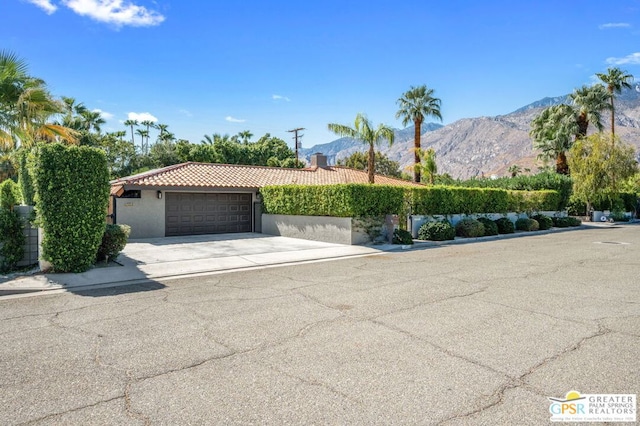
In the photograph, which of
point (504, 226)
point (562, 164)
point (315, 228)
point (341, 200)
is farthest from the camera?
point (562, 164)

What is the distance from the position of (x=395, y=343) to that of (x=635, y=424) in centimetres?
246

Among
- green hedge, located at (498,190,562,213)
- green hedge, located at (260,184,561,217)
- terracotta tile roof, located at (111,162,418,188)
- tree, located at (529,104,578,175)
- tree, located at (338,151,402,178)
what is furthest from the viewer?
tree, located at (338,151,402,178)

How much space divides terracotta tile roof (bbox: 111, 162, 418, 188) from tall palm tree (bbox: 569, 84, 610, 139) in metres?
19.9

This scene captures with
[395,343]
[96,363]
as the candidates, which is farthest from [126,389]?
[395,343]

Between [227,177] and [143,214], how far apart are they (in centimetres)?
528

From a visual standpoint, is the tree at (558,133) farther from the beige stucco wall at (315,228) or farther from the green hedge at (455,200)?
the beige stucco wall at (315,228)

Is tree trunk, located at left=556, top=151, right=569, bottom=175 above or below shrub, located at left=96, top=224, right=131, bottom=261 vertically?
above

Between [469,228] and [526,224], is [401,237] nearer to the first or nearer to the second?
[469,228]

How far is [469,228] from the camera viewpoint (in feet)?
65.1

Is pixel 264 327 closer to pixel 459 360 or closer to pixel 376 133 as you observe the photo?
pixel 459 360

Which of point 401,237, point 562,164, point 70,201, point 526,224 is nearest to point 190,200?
point 401,237

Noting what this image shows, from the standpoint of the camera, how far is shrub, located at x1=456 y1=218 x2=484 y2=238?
1985cm

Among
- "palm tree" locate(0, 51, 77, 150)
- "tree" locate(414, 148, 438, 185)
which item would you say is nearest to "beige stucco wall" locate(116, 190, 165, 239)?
"palm tree" locate(0, 51, 77, 150)

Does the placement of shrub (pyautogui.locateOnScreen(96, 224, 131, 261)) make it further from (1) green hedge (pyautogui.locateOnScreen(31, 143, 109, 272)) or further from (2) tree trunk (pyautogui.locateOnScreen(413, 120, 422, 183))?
(2) tree trunk (pyautogui.locateOnScreen(413, 120, 422, 183))
